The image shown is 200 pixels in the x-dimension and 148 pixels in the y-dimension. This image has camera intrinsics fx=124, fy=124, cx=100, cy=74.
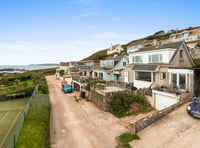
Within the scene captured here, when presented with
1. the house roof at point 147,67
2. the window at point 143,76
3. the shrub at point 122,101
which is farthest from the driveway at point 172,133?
the window at point 143,76

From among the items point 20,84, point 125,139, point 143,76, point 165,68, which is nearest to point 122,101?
point 125,139

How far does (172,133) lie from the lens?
29.6ft

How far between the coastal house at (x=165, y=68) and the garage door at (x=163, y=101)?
2278 millimetres

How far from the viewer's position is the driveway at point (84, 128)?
9414mm

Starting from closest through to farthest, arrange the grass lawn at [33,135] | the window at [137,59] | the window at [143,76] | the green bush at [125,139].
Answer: the grass lawn at [33,135], the green bush at [125,139], the window at [143,76], the window at [137,59]

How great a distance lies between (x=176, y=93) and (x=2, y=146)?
1718cm

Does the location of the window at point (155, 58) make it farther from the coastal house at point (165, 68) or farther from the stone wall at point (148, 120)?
the stone wall at point (148, 120)

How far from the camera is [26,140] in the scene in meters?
8.22

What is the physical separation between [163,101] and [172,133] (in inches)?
262

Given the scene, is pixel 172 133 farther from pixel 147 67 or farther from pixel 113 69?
pixel 113 69

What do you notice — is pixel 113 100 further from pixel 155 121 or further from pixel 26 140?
pixel 26 140

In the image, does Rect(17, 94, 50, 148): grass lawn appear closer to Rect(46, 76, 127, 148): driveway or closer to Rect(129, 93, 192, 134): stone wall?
Rect(46, 76, 127, 148): driveway

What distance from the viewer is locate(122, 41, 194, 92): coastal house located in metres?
15.2

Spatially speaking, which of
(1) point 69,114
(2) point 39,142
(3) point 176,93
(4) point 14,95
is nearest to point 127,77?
(3) point 176,93
